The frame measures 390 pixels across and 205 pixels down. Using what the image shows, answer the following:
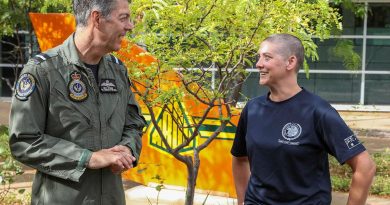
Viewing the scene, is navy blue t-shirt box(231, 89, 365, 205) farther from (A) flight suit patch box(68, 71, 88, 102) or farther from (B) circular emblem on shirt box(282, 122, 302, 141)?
(A) flight suit patch box(68, 71, 88, 102)

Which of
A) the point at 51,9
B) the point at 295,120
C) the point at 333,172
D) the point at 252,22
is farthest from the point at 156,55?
the point at 51,9

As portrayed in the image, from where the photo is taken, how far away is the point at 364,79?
15.8 meters

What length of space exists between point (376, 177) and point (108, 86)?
5.75 meters

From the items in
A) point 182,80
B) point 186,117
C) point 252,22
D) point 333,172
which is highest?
point 252,22

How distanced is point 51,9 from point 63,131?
690cm

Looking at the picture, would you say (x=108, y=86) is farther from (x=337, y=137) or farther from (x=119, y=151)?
(x=337, y=137)

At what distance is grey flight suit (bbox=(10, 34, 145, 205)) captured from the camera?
257 centimetres

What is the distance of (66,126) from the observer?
2.64 m

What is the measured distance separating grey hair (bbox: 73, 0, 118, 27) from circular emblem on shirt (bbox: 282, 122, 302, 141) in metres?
0.96

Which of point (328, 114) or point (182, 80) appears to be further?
point (182, 80)

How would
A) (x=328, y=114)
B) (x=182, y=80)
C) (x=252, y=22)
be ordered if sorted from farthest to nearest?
(x=182, y=80) → (x=252, y=22) → (x=328, y=114)

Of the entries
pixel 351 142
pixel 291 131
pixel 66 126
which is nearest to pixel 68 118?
pixel 66 126

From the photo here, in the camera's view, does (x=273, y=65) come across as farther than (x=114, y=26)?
Yes

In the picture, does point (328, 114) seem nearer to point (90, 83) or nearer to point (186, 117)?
point (90, 83)
